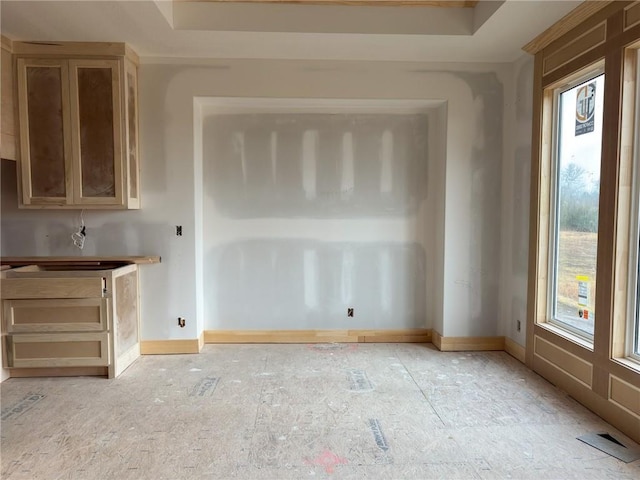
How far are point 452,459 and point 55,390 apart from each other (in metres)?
2.86

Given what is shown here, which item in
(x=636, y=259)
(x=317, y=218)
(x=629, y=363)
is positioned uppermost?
(x=317, y=218)

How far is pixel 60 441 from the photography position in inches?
93.0

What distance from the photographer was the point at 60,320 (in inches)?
126

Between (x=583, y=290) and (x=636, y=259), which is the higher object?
(x=636, y=259)

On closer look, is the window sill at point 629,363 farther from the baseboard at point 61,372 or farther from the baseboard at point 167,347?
the baseboard at point 61,372

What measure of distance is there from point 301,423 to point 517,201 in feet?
9.01

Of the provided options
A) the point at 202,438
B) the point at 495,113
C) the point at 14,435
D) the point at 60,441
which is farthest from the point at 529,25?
the point at 14,435

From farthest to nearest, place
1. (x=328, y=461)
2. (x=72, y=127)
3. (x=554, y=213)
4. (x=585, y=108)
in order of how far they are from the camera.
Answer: (x=72, y=127) → (x=554, y=213) → (x=585, y=108) → (x=328, y=461)

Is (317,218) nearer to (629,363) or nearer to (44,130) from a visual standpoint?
(44,130)

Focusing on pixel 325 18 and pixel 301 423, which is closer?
pixel 301 423

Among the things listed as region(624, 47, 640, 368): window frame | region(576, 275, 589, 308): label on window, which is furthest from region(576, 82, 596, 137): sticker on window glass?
region(576, 275, 589, 308): label on window

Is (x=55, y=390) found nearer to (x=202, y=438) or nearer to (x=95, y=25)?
(x=202, y=438)

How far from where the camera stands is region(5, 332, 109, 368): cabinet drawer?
3.18 metres

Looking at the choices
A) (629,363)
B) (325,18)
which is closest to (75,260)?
(325,18)
